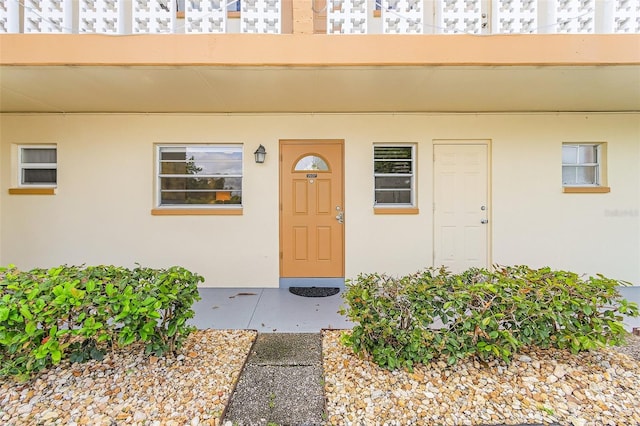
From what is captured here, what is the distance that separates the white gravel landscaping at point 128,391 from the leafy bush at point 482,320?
109 cm

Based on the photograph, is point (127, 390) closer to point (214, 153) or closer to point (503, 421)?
point (503, 421)

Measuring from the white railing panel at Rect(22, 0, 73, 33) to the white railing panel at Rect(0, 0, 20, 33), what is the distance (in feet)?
0.24

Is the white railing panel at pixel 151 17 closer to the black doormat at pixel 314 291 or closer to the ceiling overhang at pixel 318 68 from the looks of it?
the ceiling overhang at pixel 318 68

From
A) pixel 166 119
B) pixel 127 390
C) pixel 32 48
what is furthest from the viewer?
pixel 166 119

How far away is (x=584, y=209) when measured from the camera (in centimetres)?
433

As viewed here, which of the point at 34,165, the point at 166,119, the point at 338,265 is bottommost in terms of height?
the point at 338,265

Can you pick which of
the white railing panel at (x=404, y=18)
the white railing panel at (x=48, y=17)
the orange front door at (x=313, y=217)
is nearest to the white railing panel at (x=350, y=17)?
the white railing panel at (x=404, y=18)

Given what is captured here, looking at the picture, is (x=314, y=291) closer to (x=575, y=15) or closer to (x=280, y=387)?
(x=280, y=387)

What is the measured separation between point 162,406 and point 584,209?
18.8 feet

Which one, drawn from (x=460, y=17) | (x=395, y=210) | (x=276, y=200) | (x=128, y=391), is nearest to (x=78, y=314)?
(x=128, y=391)

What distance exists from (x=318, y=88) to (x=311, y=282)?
8.94ft

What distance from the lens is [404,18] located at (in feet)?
9.86

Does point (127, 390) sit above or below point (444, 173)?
below

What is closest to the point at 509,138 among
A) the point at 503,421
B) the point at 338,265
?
the point at 338,265
